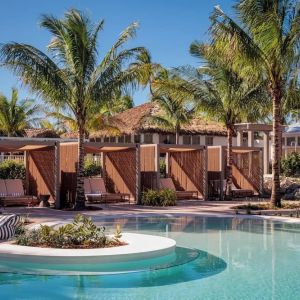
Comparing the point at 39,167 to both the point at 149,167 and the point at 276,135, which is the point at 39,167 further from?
the point at 276,135

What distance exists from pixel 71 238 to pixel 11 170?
17328mm

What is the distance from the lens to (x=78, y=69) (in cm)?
1744

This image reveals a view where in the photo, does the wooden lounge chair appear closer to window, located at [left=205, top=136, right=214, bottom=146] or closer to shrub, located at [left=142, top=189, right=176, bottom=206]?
shrub, located at [left=142, top=189, right=176, bottom=206]

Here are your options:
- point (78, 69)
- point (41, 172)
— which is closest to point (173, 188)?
point (41, 172)

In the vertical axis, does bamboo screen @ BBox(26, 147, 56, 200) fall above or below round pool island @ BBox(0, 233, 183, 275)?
above

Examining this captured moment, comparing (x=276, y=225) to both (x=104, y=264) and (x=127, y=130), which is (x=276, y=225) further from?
(x=127, y=130)

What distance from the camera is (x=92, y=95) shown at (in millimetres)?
17531

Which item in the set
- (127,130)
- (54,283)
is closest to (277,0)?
(54,283)

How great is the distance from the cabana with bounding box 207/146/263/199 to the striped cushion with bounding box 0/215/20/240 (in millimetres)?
13704

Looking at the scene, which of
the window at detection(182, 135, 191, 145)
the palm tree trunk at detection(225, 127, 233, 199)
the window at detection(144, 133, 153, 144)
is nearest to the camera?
the palm tree trunk at detection(225, 127, 233, 199)

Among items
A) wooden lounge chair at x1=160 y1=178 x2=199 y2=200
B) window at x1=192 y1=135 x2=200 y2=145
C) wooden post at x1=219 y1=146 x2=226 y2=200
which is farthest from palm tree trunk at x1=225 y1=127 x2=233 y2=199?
window at x1=192 y1=135 x2=200 y2=145

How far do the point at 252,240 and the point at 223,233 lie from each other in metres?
1.17

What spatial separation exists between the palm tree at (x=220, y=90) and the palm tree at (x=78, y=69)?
4.42 metres

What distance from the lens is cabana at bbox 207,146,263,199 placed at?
2380 cm
